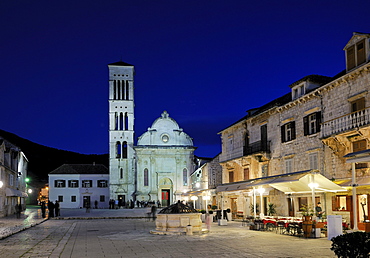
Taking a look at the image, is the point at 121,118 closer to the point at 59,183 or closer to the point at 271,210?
the point at 59,183

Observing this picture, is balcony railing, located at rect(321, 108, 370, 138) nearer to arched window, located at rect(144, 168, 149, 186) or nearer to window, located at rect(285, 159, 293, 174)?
window, located at rect(285, 159, 293, 174)

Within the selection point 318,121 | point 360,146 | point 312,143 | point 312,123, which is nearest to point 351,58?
point 318,121

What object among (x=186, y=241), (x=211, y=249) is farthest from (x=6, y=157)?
(x=211, y=249)

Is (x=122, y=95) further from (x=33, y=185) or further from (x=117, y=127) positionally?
(x=33, y=185)

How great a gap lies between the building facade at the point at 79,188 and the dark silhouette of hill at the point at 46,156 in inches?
2464

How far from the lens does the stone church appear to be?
66.3 m

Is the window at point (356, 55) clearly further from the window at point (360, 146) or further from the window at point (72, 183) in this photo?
the window at point (72, 183)

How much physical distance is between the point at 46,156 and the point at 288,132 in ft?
431

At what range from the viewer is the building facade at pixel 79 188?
70.2 meters

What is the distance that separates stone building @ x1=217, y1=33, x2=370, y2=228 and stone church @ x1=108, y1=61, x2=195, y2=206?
32559 millimetres

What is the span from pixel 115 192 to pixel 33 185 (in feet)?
133

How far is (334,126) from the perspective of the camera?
21.5m

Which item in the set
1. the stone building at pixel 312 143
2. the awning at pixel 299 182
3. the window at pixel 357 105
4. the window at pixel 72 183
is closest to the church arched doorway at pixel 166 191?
the window at pixel 72 183

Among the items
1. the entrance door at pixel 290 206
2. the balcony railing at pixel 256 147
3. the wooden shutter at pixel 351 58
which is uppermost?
the wooden shutter at pixel 351 58
